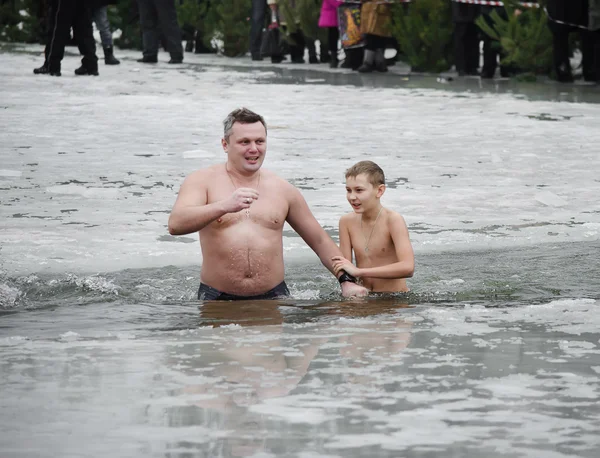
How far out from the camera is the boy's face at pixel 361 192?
593cm

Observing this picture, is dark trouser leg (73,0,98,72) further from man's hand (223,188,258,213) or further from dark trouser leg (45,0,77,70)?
man's hand (223,188,258,213)

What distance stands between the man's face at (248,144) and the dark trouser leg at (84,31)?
12532mm

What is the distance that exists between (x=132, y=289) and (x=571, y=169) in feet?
14.7

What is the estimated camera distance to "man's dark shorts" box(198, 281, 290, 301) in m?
5.80

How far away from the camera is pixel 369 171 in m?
5.91

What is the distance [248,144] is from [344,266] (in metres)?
0.64

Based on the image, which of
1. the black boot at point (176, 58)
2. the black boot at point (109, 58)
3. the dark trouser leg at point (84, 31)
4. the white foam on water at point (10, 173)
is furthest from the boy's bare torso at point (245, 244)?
the black boot at point (176, 58)

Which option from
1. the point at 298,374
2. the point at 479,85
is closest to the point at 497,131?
the point at 479,85

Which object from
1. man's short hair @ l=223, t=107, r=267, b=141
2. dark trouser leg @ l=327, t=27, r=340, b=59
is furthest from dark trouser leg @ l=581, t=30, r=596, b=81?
man's short hair @ l=223, t=107, r=267, b=141

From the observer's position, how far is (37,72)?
63.2ft

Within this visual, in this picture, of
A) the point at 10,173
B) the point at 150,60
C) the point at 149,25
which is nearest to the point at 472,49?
the point at 149,25

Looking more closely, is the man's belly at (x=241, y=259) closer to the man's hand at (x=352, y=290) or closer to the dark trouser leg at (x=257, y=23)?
the man's hand at (x=352, y=290)

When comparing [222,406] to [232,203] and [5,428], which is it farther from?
[232,203]

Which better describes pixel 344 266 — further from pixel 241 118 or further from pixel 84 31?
pixel 84 31
